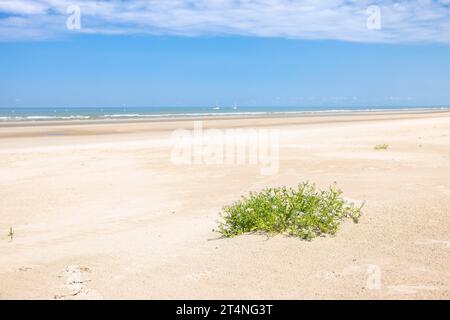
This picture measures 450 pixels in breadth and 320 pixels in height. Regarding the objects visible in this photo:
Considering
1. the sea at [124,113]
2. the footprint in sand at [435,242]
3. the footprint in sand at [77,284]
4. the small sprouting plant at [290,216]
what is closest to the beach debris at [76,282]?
the footprint in sand at [77,284]

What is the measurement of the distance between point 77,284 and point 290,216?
244 cm

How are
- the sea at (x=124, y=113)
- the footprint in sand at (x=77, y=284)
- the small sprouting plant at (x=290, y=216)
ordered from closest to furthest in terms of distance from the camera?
the footprint in sand at (x=77, y=284)
the small sprouting plant at (x=290, y=216)
the sea at (x=124, y=113)

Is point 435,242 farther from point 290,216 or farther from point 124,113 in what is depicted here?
point 124,113

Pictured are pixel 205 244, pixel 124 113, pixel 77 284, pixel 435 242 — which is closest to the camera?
pixel 77 284

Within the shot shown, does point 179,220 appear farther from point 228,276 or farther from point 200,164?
point 200,164

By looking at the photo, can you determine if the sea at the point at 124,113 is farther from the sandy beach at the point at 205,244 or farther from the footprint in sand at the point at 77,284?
the footprint in sand at the point at 77,284

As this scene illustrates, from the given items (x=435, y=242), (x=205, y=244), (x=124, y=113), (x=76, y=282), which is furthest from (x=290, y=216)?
(x=124, y=113)

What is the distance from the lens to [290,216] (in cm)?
560

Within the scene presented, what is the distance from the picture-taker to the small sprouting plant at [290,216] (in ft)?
17.9

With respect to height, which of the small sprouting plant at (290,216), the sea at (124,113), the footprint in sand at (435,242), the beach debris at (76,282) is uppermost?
the small sprouting plant at (290,216)

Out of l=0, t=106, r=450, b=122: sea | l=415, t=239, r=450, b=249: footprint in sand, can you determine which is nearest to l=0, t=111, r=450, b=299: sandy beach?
l=415, t=239, r=450, b=249: footprint in sand

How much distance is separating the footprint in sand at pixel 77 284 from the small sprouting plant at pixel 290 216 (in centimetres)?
167

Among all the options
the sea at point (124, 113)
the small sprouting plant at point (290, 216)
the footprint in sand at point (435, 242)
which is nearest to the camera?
the footprint in sand at point (435, 242)
